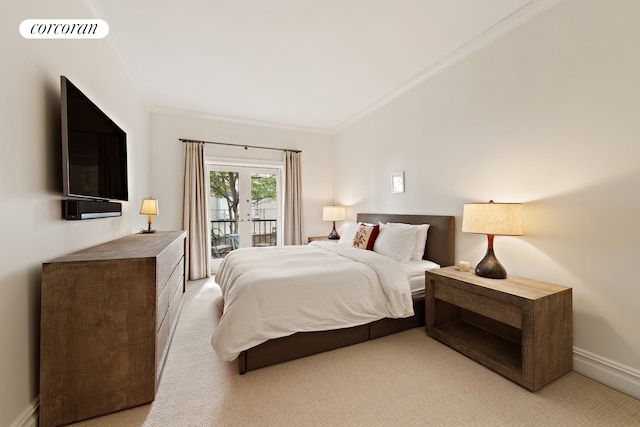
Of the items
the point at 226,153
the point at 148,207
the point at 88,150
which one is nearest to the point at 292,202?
the point at 226,153

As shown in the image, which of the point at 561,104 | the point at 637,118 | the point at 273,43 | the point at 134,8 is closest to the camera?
the point at 637,118

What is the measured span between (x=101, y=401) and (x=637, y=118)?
11.9 feet

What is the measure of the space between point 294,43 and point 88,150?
6.47 ft

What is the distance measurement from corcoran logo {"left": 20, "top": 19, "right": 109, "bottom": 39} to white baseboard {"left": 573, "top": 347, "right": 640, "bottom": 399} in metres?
3.95

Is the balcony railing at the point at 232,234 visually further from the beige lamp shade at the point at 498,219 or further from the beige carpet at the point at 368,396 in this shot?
the beige lamp shade at the point at 498,219

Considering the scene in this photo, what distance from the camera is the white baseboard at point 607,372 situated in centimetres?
163

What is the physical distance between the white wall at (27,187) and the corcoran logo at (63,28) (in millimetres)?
33

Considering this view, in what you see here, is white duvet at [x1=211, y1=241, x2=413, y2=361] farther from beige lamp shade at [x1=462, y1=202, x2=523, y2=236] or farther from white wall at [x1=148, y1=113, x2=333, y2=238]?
white wall at [x1=148, y1=113, x2=333, y2=238]

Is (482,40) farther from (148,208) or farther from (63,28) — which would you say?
(148,208)

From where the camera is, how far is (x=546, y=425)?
141cm

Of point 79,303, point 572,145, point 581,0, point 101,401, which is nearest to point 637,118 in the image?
point 572,145

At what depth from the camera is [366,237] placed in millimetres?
3338

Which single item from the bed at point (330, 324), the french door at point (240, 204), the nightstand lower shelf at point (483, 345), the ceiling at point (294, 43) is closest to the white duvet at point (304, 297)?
the bed at point (330, 324)

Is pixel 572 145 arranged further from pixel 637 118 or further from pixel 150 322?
pixel 150 322
